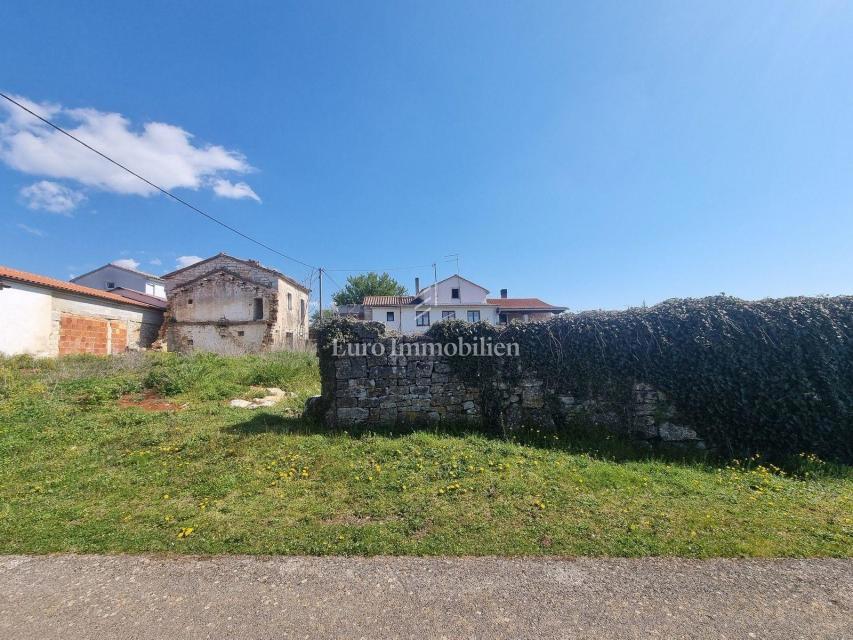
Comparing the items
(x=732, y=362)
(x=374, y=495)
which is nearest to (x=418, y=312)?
(x=732, y=362)

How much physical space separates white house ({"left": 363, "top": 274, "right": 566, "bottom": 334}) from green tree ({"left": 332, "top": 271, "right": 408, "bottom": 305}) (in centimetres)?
1123

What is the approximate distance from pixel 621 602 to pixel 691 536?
1.33m

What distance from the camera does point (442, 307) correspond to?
31.7 metres

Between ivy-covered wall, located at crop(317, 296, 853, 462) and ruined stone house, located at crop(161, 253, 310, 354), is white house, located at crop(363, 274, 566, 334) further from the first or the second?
ivy-covered wall, located at crop(317, 296, 853, 462)

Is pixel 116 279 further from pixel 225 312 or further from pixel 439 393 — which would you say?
pixel 439 393

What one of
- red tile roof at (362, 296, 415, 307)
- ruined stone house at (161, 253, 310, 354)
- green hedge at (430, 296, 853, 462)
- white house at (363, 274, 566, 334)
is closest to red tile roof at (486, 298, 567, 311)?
white house at (363, 274, 566, 334)

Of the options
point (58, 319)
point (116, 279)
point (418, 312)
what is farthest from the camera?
point (418, 312)

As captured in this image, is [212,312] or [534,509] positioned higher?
[212,312]

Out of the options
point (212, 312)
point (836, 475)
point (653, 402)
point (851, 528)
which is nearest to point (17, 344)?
point (212, 312)

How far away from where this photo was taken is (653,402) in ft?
19.7

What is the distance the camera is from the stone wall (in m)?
6.24

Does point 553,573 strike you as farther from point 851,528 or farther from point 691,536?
point 851,528

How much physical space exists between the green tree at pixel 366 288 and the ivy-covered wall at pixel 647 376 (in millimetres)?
38490

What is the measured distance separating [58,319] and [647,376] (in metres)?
20.4
